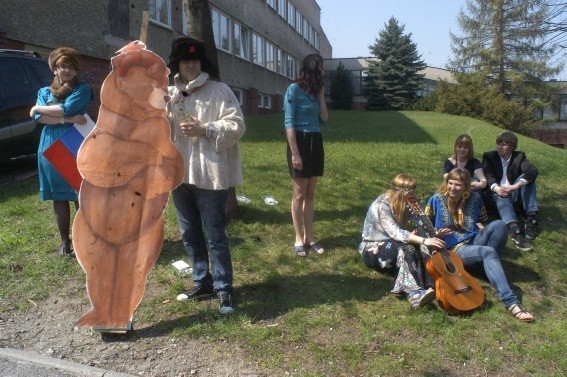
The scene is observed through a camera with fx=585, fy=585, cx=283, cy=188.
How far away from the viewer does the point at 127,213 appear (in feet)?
12.8

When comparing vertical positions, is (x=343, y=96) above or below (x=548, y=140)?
above

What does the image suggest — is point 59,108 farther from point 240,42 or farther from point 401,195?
point 240,42

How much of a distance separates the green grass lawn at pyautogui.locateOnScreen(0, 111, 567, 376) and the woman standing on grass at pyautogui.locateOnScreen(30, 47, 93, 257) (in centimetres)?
75

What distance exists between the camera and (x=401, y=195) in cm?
518

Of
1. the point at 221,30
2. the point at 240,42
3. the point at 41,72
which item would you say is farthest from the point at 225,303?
the point at 240,42

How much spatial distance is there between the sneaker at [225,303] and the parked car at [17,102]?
5170mm

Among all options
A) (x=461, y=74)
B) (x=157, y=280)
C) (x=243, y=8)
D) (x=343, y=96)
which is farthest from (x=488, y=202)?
(x=343, y=96)

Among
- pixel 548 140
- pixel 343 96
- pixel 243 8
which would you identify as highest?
pixel 243 8

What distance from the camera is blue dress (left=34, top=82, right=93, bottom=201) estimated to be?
15.9 ft

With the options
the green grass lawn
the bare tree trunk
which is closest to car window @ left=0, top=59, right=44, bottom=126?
the green grass lawn

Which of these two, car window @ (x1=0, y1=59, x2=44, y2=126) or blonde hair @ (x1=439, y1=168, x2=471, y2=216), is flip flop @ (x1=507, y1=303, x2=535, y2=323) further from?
car window @ (x1=0, y1=59, x2=44, y2=126)

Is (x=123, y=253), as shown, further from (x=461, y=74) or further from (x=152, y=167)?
(x=461, y=74)

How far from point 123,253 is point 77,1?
10719mm

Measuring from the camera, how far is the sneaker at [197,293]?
4.67 m
